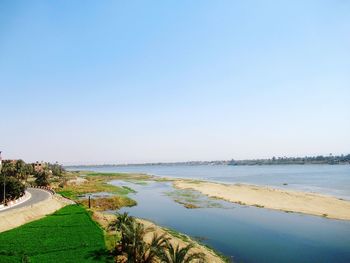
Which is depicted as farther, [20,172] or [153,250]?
[20,172]

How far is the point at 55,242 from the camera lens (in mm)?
33688

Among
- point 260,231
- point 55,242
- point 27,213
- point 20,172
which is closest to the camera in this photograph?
point 55,242

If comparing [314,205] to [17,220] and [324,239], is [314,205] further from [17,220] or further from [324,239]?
[17,220]

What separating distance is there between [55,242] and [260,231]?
28.1m

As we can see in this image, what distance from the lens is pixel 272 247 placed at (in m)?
37.8

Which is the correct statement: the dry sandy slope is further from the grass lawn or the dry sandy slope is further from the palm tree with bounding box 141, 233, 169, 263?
the palm tree with bounding box 141, 233, 169, 263

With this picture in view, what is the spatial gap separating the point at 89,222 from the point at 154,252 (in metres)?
18.9

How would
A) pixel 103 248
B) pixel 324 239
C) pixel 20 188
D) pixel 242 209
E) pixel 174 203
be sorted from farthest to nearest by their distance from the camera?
pixel 174 203
pixel 242 209
pixel 20 188
pixel 324 239
pixel 103 248

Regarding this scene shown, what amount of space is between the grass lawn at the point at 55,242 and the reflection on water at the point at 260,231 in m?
14.0

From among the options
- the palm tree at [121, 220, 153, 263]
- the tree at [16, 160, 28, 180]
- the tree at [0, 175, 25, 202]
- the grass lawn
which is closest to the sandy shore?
the palm tree at [121, 220, 153, 263]

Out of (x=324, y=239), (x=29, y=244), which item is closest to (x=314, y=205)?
(x=324, y=239)

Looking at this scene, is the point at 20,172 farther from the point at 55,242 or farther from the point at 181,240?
the point at 181,240

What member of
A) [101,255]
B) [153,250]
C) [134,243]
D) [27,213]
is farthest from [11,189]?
[153,250]

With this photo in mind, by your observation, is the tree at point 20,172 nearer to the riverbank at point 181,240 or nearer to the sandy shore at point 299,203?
the sandy shore at point 299,203
